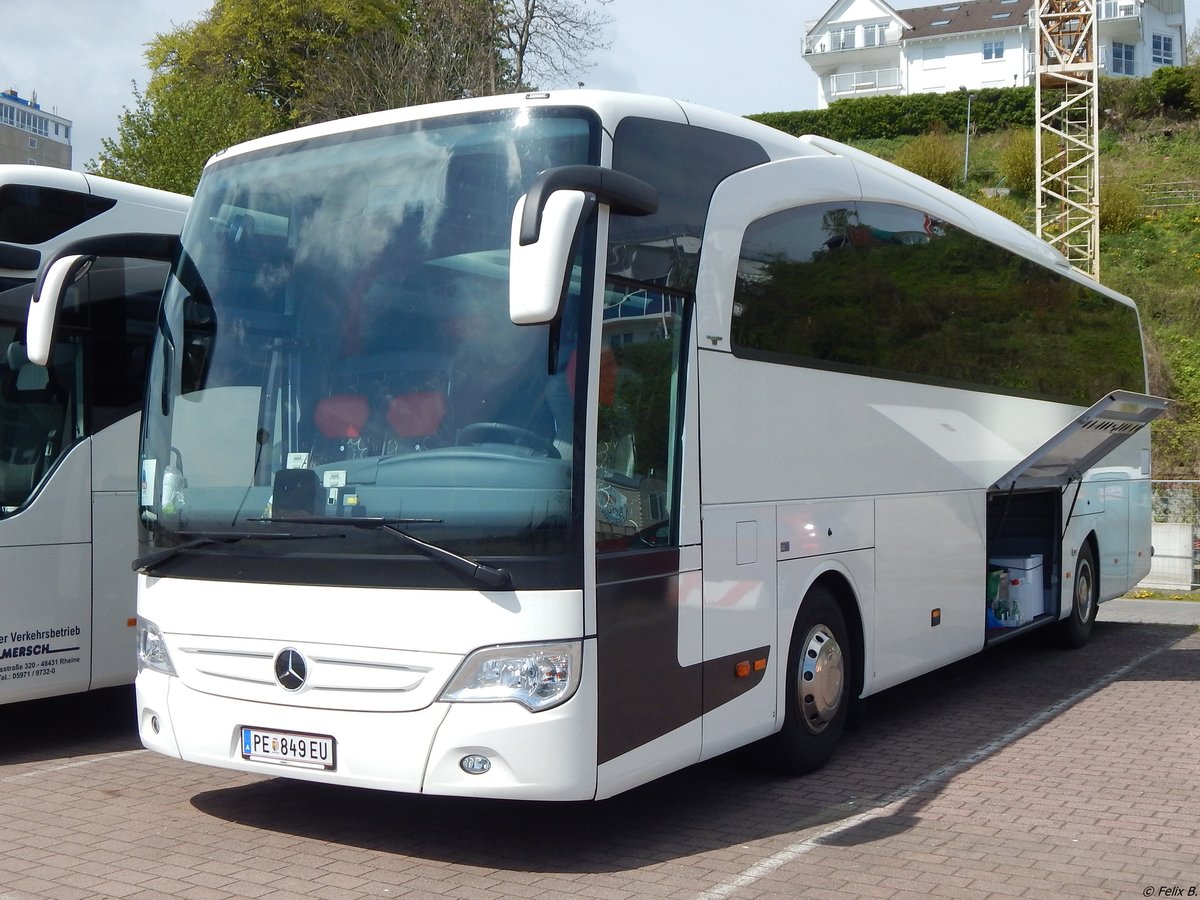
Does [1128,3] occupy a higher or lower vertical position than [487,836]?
higher

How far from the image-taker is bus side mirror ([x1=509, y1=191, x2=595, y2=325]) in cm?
487

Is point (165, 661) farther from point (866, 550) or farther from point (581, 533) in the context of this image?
point (866, 550)

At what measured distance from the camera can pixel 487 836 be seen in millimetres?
6379

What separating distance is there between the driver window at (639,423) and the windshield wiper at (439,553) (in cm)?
48

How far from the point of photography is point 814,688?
297 inches

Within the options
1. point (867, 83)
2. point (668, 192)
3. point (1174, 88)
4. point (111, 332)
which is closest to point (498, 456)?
point (668, 192)

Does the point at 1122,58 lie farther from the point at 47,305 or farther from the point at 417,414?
the point at 417,414

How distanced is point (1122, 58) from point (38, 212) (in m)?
78.9

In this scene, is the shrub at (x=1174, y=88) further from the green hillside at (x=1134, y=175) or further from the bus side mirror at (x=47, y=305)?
the bus side mirror at (x=47, y=305)

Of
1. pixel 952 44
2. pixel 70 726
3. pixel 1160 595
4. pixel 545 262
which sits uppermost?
pixel 952 44

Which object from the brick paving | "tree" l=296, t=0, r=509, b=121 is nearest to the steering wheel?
the brick paving

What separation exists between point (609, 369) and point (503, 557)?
3.10 feet

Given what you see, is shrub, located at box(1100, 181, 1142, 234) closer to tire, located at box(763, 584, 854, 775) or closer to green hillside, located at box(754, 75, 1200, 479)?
green hillside, located at box(754, 75, 1200, 479)

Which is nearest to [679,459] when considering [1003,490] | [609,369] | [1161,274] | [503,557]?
[609,369]
